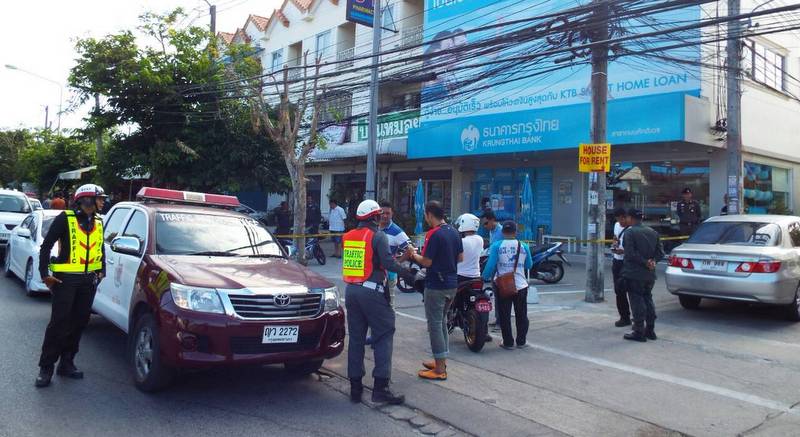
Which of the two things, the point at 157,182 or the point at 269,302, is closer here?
the point at 269,302

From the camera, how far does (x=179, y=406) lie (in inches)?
191

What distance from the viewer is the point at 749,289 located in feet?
27.4

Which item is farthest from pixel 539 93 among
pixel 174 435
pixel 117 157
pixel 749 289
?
pixel 174 435

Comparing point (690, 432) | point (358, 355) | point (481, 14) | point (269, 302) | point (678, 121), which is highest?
point (481, 14)

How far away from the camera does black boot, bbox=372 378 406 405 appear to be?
16.7 feet

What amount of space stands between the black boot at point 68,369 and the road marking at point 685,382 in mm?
4962

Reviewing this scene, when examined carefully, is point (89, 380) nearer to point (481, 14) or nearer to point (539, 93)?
point (539, 93)

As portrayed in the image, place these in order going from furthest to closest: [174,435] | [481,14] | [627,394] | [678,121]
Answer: [481,14], [678,121], [627,394], [174,435]

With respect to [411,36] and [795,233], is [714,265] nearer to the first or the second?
[795,233]

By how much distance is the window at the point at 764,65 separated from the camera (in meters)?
17.1

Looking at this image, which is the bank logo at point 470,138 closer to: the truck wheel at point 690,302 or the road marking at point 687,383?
the truck wheel at point 690,302

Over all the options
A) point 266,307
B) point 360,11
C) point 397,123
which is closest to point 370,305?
point 266,307

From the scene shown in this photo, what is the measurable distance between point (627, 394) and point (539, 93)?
1407cm

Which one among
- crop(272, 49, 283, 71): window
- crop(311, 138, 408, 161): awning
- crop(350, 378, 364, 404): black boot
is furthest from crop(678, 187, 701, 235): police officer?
crop(272, 49, 283, 71): window
